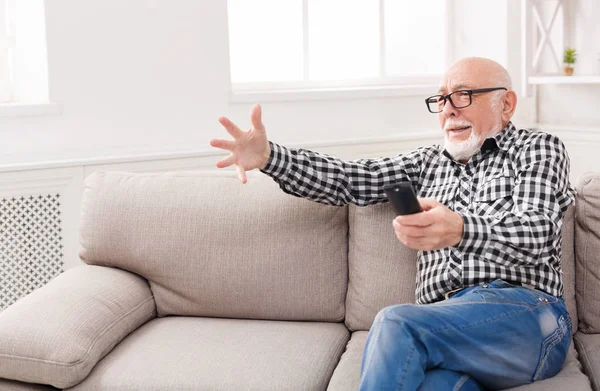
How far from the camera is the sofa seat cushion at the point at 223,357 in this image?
6.34 feet

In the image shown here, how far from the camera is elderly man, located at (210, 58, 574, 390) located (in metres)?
1.76

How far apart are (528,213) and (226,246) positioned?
845mm

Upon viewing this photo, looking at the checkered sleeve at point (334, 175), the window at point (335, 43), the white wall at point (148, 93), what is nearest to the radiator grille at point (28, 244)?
the white wall at point (148, 93)

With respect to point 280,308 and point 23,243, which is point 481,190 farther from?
point 23,243

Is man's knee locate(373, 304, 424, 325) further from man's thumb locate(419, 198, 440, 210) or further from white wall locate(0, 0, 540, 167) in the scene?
white wall locate(0, 0, 540, 167)

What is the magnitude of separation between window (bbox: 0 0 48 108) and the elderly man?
1.46 m

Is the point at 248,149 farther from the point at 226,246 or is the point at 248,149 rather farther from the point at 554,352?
the point at 554,352

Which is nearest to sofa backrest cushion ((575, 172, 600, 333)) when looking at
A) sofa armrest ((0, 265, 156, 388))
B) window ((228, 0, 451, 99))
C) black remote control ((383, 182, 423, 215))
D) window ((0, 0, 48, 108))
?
black remote control ((383, 182, 423, 215))

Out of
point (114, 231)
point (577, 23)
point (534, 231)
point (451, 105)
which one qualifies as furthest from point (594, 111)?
point (114, 231)

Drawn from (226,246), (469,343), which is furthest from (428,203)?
(226,246)

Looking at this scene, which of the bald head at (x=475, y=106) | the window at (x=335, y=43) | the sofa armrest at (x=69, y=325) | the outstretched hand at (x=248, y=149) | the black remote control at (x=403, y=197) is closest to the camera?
the black remote control at (x=403, y=197)

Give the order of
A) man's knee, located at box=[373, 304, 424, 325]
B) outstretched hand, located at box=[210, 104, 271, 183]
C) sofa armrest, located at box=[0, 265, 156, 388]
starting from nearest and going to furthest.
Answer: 1. man's knee, located at box=[373, 304, 424, 325]
2. sofa armrest, located at box=[0, 265, 156, 388]
3. outstretched hand, located at box=[210, 104, 271, 183]

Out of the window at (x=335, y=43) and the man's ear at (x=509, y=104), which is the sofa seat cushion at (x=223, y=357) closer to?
the man's ear at (x=509, y=104)

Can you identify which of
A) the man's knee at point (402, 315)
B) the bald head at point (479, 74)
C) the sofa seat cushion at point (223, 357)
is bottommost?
the sofa seat cushion at point (223, 357)
